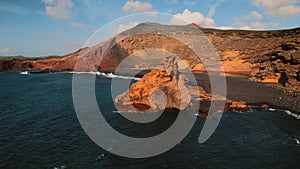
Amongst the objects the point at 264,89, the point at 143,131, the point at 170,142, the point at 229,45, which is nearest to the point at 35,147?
the point at 143,131

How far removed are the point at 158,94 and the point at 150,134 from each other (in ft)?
36.2

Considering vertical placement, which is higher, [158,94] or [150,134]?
[158,94]

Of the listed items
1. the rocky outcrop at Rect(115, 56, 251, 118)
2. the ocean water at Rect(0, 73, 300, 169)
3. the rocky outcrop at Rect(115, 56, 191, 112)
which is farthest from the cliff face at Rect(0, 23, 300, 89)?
the rocky outcrop at Rect(115, 56, 191, 112)

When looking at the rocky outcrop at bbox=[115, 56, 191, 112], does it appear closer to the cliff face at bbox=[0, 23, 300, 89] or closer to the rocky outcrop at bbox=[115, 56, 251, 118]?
the rocky outcrop at bbox=[115, 56, 251, 118]

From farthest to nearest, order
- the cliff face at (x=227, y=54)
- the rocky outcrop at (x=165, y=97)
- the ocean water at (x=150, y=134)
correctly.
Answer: the cliff face at (x=227, y=54) → the rocky outcrop at (x=165, y=97) → the ocean water at (x=150, y=134)

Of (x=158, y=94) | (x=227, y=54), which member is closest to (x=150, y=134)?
(x=158, y=94)

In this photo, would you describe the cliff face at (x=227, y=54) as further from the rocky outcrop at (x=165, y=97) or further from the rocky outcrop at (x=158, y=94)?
the rocky outcrop at (x=158, y=94)

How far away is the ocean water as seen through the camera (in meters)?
21.1

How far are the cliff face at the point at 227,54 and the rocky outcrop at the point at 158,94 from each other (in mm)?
32936

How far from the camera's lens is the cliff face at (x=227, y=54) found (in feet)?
223

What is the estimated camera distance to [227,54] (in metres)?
103

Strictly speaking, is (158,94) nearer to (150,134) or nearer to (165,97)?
(165,97)

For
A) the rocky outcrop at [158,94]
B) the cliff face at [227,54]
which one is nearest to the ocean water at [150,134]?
the rocky outcrop at [158,94]

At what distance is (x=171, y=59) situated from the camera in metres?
44.4
